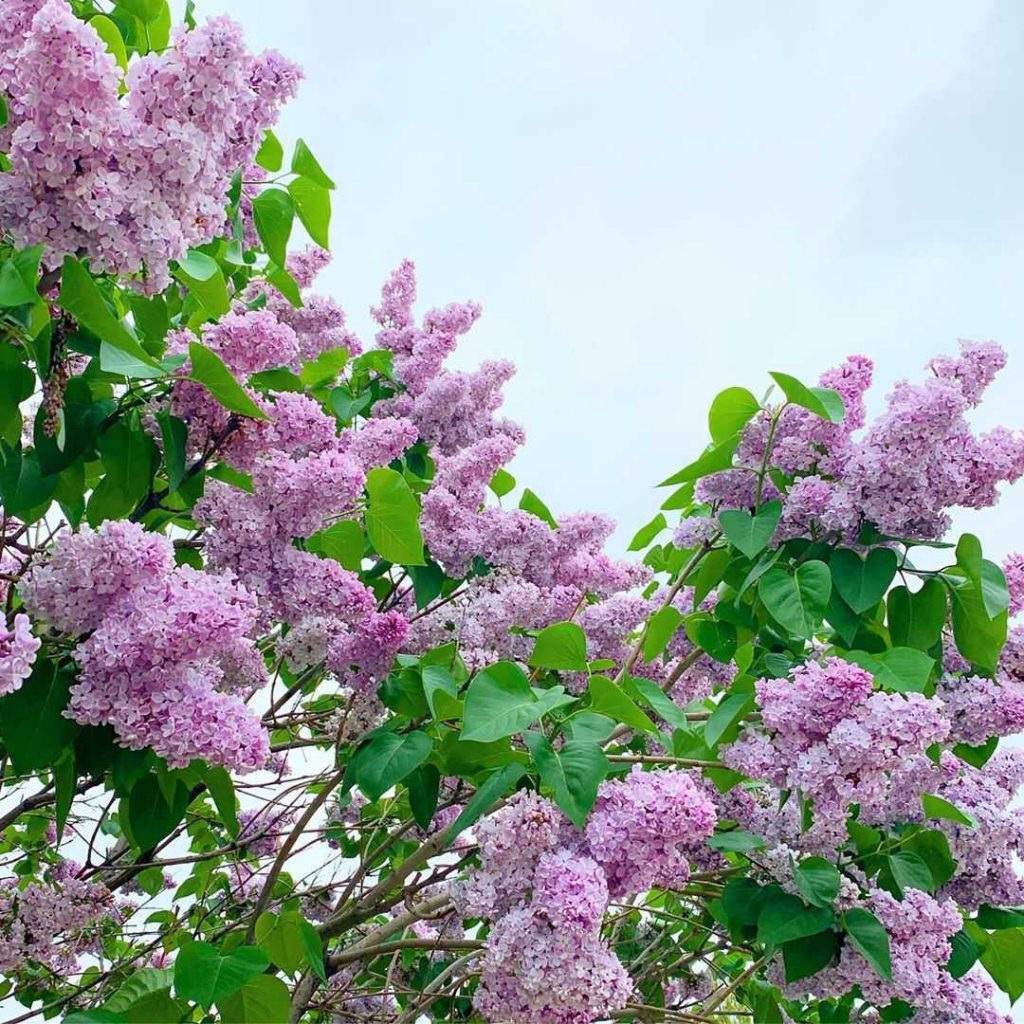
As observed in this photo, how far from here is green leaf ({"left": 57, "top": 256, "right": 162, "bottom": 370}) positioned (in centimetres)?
135

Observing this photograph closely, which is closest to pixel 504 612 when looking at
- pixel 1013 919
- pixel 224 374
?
pixel 224 374

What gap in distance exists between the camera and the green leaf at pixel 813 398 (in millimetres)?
2059

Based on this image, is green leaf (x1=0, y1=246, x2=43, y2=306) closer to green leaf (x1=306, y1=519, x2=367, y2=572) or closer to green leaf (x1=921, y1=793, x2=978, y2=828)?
green leaf (x1=306, y1=519, x2=367, y2=572)

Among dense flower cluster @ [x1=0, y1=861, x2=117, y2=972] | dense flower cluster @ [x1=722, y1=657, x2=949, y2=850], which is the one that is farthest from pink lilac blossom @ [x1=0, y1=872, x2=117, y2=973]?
dense flower cluster @ [x1=722, y1=657, x2=949, y2=850]

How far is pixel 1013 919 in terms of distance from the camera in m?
2.33

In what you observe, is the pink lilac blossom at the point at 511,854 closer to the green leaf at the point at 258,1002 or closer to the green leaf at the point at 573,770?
the green leaf at the point at 573,770

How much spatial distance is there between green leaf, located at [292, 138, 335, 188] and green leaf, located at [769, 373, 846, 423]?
1127 millimetres

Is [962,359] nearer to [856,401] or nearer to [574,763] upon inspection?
[856,401]

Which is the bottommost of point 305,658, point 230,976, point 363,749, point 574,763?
point 230,976

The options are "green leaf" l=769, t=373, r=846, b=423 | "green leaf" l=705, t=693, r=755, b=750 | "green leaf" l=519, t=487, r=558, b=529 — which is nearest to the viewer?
"green leaf" l=705, t=693, r=755, b=750

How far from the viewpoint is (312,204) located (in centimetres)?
244

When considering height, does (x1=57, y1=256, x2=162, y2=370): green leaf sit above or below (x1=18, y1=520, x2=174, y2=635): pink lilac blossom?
above

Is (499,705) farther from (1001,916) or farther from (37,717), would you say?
(1001,916)

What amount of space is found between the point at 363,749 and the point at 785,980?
0.93 metres
